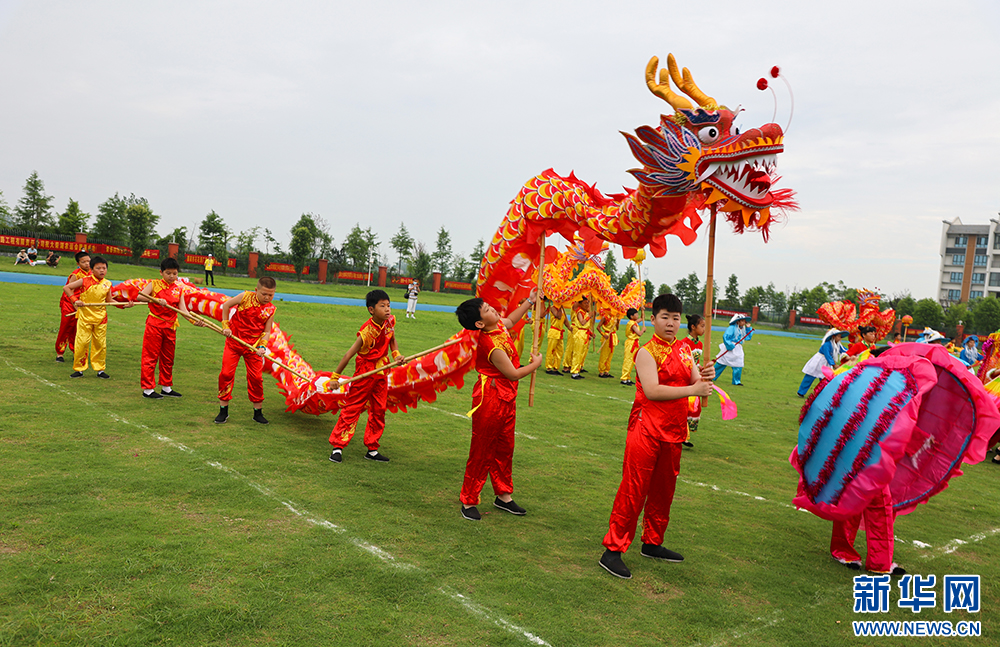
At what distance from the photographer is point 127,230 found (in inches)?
1682

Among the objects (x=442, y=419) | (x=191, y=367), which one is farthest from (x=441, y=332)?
(x=442, y=419)

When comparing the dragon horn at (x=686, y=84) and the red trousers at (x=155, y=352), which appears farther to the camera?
the red trousers at (x=155, y=352)

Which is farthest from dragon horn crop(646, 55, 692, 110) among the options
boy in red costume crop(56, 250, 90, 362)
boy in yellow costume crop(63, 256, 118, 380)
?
boy in red costume crop(56, 250, 90, 362)

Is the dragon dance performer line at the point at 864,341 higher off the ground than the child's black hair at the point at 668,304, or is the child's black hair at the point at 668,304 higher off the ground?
the child's black hair at the point at 668,304

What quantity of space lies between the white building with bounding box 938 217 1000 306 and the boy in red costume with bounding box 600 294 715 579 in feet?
277

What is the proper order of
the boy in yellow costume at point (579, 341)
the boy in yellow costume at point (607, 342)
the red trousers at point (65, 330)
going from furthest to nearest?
the boy in yellow costume at point (607, 342) → the boy in yellow costume at point (579, 341) → the red trousers at point (65, 330)

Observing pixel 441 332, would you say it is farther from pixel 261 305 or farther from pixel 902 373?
pixel 902 373

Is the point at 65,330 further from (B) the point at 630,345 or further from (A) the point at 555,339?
(B) the point at 630,345

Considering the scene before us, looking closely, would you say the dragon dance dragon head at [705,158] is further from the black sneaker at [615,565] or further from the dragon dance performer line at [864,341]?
the dragon dance performer line at [864,341]

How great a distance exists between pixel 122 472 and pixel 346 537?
7.68 feet

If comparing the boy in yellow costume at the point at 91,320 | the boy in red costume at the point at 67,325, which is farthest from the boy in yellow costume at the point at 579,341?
the boy in red costume at the point at 67,325

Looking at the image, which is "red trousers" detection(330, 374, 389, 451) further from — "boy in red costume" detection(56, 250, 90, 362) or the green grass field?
"boy in red costume" detection(56, 250, 90, 362)

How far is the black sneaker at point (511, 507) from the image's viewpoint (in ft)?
17.6

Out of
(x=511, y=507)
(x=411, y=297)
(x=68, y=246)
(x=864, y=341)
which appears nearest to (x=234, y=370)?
(x=511, y=507)
